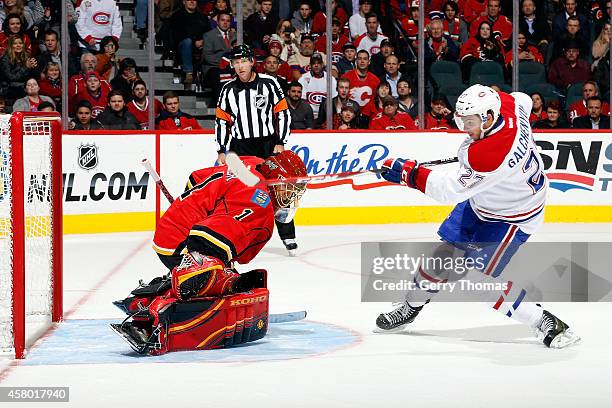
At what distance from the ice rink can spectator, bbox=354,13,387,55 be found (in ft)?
14.4

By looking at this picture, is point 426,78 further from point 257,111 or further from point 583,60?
point 257,111

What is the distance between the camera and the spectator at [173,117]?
368 inches

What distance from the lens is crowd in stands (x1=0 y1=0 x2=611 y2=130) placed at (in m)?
9.09

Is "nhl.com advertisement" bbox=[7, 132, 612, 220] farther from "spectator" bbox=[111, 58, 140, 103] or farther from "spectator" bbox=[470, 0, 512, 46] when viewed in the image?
"spectator" bbox=[470, 0, 512, 46]

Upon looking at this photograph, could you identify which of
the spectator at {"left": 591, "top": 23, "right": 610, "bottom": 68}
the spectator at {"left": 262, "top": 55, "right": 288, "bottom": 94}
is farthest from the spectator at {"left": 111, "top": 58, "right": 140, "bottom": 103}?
the spectator at {"left": 591, "top": 23, "right": 610, "bottom": 68}

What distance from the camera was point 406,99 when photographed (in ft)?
32.5

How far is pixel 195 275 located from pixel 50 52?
17.6 feet

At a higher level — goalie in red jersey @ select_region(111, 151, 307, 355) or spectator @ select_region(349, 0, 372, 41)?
spectator @ select_region(349, 0, 372, 41)

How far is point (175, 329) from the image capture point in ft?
14.0

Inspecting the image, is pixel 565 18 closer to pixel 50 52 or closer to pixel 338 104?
pixel 338 104

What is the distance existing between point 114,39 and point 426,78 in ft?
8.83

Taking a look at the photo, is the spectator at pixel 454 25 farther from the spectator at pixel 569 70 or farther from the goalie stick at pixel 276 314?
the goalie stick at pixel 276 314

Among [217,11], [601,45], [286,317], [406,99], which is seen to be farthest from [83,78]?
[286,317]

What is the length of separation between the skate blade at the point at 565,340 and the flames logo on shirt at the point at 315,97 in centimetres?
540
